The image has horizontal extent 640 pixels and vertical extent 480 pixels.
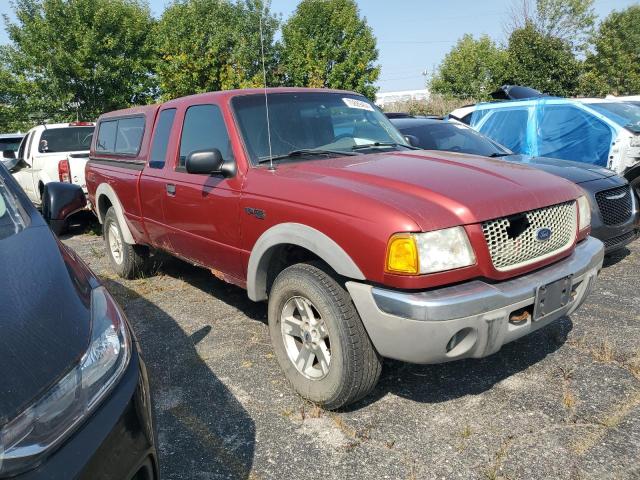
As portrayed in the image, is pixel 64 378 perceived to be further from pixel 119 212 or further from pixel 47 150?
pixel 47 150

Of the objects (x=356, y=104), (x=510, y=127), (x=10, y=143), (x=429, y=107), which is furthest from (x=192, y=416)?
(x=429, y=107)

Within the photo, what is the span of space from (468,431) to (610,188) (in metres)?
3.53

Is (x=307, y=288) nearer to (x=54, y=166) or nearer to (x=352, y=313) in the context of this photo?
(x=352, y=313)

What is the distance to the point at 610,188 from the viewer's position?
5.11 m

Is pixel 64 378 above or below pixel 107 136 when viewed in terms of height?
below

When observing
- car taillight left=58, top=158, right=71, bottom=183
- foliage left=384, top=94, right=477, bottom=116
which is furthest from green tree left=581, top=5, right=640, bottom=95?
car taillight left=58, top=158, right=71, bottom=183

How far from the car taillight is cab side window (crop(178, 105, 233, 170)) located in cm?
473

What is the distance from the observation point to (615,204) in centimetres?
512

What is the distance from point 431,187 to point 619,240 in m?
3.42

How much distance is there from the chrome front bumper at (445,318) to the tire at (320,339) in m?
0.11

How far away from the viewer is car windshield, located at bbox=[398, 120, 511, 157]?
6.40 metres

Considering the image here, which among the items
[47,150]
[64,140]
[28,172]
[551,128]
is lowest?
[28,172]

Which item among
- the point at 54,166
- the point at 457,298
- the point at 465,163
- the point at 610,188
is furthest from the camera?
the point at 54,166

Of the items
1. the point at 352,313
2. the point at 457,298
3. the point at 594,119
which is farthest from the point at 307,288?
the point at 594,119
